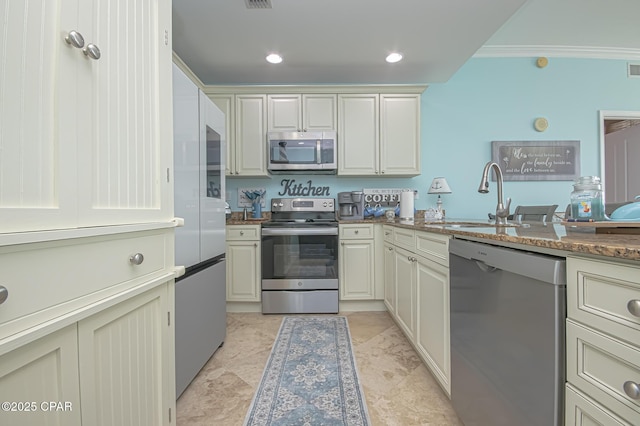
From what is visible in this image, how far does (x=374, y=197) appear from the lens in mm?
3191

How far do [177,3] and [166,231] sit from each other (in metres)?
1.82

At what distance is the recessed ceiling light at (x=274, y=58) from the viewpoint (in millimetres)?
2479

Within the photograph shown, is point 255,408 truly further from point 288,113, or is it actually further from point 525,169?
point 525,169

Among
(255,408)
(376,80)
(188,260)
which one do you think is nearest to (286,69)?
(376,80)

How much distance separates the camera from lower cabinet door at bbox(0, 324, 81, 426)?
1.47 feet

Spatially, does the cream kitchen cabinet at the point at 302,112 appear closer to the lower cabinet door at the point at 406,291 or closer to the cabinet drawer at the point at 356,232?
the cabinet drawer at the point at 356,232

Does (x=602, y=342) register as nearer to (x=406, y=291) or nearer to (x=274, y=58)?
(x=406, y=291)

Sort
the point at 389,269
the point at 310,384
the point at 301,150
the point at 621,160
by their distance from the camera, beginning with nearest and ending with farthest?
the point at 310,384 → the point at 389,269 → the point at 301,150 → the point at 621,160

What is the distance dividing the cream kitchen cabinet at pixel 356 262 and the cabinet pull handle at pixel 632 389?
2.14 meters

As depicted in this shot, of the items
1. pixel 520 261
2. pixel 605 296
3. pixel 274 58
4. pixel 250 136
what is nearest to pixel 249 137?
pixel 250 136

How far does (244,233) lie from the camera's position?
2.61m

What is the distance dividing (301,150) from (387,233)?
3.99 feet

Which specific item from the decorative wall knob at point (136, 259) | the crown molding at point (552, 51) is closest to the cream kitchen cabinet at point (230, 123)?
the decorative wall knob at point (136, 259)

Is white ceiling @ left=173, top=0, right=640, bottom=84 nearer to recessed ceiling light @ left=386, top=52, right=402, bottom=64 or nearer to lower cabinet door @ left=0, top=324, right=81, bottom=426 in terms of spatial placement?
recessed ceiling light @ left=386, top=52, right=402, bottom=64
